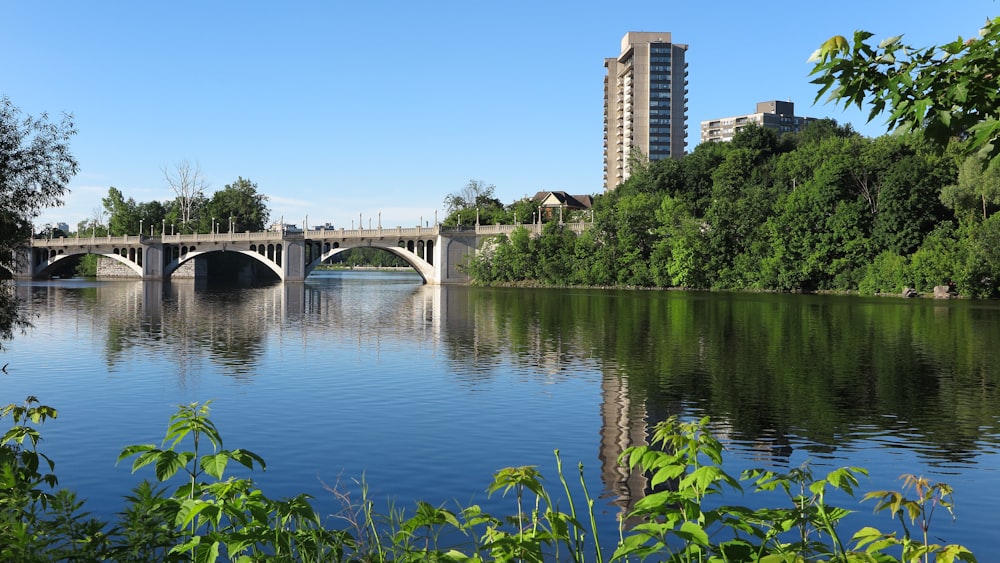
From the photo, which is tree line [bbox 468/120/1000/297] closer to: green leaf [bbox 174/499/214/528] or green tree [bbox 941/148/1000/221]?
green tree [bbox 941/148/1000/221]

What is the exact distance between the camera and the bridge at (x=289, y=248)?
385 ft

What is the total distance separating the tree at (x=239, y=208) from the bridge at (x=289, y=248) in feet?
73.2

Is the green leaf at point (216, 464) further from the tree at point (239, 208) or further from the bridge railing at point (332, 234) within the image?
the tree at point (239, 208)

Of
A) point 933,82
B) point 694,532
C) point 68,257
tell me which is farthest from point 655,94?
point 694,532

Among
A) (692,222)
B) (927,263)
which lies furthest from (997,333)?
(692,222)

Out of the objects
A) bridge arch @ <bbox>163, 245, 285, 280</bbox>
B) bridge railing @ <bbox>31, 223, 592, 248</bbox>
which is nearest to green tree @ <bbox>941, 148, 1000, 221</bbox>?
bridge railing @ <bbox>31, 223, 592, 248</bbox>

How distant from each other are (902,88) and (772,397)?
16747mm

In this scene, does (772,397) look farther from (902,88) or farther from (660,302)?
(660,302)

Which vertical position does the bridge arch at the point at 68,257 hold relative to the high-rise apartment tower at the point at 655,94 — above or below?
below

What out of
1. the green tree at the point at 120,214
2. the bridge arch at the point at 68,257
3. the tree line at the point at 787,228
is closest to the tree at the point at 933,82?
the tree line at the point at 787,228

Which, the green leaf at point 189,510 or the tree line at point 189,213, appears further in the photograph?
the tree line at point 189,213

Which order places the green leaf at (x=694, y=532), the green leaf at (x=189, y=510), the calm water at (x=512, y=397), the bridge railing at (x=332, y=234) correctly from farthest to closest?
the bridge railing at (x=332, y=234) → the calm water at (x=512, y=397) → the green leaf at (x=189, y=510) → the green leaf at (x=694, y=532)

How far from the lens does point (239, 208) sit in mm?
167875

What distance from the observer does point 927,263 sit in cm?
7512
